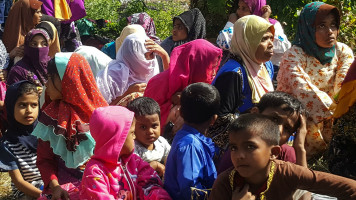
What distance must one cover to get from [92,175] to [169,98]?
199cm

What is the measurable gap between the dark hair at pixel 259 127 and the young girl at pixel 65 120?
1.49m

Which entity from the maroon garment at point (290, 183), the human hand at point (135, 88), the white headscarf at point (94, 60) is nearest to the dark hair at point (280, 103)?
the maroon garment at point (290, 183)

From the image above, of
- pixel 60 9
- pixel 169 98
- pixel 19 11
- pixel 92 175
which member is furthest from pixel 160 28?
pixel 92 175

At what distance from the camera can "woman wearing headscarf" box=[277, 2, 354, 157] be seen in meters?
5.27

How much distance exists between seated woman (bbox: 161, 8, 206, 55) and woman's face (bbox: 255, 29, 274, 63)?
1983 millimetres

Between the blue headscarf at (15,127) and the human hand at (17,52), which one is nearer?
the blue headscarf at (15,127)

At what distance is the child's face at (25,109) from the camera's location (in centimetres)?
478

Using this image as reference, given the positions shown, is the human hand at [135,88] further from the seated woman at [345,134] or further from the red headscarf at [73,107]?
the seated woman at [345,134]

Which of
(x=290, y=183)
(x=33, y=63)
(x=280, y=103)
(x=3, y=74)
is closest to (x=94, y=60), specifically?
(x=33, y=63)

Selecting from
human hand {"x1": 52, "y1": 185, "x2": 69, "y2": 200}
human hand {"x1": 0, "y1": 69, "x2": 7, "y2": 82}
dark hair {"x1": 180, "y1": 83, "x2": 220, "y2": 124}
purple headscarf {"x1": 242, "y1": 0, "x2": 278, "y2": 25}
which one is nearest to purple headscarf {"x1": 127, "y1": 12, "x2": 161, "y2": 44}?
purple headscarf {"x1": 242, "y1": 0, "x2": 278, "y2": 25}

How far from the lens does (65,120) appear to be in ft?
14.0

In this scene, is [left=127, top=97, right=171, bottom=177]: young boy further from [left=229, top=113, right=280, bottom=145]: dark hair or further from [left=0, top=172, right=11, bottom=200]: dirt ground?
[left=0, top=172, right=11, bottom=200]: dirt ground

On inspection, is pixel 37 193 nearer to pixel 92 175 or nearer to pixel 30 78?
pixel 92 175

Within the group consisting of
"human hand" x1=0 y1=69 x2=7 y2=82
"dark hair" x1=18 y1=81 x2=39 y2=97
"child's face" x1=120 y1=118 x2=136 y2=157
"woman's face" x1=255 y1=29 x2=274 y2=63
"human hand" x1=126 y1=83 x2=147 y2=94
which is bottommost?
"human hand" x1=0 y1=69 x2=7 y2=82
